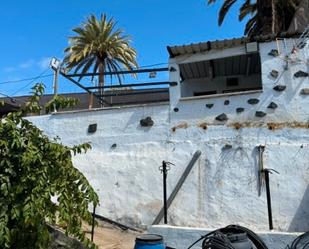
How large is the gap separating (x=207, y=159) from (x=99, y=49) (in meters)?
15.4

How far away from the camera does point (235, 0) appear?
16.0 meters

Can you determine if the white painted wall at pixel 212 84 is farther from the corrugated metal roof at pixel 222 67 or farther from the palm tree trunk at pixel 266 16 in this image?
the palm tree trunk at pixel 266 16

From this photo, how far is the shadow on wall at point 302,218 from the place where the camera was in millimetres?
8539

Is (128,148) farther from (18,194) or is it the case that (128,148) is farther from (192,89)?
(18,194)

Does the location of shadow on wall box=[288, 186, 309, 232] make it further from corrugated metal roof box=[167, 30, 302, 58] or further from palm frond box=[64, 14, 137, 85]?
palm frond box=[64, 14, 137, 85]

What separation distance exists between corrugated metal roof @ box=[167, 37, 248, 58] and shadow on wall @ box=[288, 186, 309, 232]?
384 centimetres

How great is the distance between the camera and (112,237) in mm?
8789

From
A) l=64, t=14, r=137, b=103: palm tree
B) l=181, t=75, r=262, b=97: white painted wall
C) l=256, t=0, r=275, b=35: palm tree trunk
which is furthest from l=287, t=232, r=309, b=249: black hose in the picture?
l=64, t=14, r=137, b=103: palm tree

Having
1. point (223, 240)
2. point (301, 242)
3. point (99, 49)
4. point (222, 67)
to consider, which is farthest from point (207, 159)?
point (99, 49)

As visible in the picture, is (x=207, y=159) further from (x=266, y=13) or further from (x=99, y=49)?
(x=99, y=49)

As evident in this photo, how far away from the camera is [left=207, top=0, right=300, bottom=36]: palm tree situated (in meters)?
12.1

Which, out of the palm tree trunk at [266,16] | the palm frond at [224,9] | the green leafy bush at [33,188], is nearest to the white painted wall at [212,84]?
the palm tree trunk at [266,16]

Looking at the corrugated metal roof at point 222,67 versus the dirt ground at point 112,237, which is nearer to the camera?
the dirt ground at point 112,237

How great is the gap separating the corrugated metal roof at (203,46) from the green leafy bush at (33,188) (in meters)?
5.27
